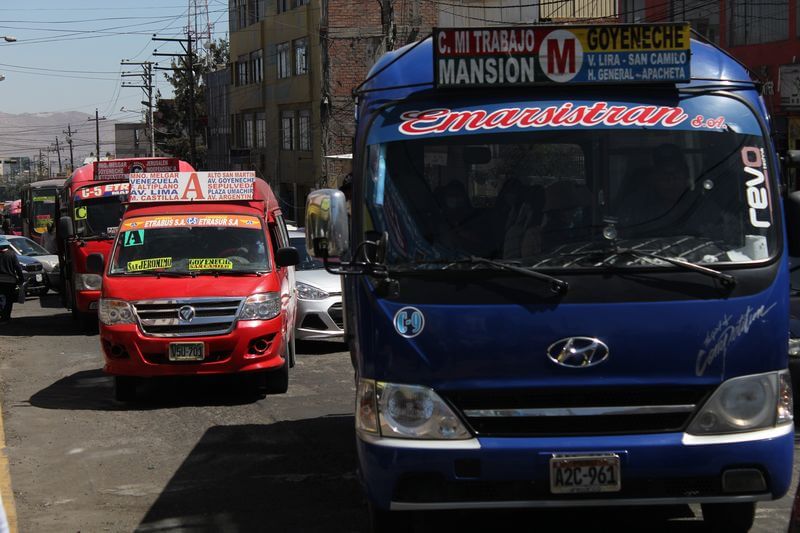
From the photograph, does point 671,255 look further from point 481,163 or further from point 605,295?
point 481,163

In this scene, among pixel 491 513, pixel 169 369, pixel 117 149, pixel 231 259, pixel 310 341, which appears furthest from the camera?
pixel 117 149

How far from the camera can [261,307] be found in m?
11.1

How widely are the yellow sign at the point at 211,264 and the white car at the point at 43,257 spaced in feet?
48.3

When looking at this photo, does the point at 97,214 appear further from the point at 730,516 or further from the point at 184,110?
the point at 184,110

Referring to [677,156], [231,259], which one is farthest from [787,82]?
[677,156]

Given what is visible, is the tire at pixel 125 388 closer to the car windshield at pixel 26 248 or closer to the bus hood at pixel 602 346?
the bus hood at pixel 602 346

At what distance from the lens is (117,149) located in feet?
436

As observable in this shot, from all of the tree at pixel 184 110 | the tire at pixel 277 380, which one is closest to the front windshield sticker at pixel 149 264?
the tire at pixel 277 380

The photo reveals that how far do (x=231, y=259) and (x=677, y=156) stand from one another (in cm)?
690

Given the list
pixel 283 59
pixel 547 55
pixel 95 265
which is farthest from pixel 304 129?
pixel 547 55

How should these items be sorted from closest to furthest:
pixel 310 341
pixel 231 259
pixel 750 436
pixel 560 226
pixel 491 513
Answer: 1. pixel 750 436
2. pixel 560 226
3. pixel 491 513
4. pixel 231 259
5. pixel 310 341

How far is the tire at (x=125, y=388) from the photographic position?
1112cm

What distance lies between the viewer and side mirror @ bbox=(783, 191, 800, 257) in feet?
18.7

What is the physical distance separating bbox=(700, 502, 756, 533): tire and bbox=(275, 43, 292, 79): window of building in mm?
44039
